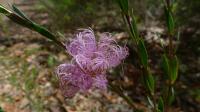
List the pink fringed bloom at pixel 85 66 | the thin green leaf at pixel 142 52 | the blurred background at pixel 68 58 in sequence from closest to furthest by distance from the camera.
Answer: the pink fringed bloom at pixel 85 66 < the thin green leaf at pixel 142 52 < the blurred background at pixel 68 58

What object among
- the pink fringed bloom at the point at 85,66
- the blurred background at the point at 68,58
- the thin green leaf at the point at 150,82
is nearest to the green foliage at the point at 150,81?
the thin green leaf at the point at 150,82

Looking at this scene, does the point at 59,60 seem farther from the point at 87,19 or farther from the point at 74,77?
the point at 74,77

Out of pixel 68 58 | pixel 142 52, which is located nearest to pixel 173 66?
pixel 142 52

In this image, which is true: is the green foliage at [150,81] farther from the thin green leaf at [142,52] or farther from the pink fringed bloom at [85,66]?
the pink fringed bloom at [85,66]

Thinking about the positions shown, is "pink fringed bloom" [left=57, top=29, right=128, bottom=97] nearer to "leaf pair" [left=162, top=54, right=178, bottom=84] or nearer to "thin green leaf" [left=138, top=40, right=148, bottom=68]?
"thin green leaf" [left=138, top=40, right=148, bottom=68]

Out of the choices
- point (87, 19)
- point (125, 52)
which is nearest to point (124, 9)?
point (125, 52)

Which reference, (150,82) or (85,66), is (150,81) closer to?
(150,82)
